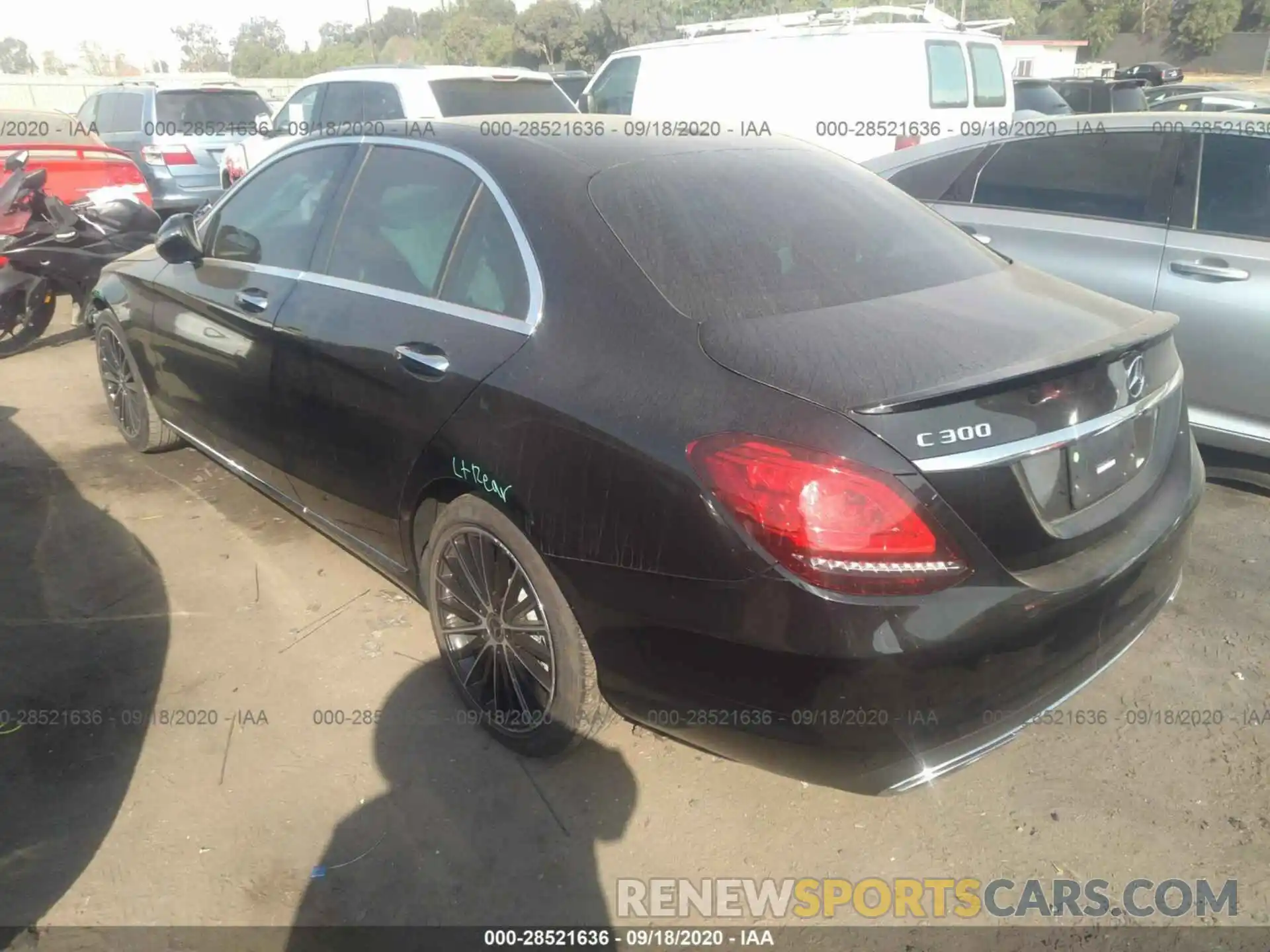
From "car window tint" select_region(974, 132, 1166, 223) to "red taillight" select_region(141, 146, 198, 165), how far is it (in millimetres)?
8978

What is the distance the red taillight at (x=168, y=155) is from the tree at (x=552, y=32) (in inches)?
1433

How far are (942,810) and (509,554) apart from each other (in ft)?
4.38

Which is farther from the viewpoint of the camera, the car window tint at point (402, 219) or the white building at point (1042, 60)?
the white building at point (1042, 60)

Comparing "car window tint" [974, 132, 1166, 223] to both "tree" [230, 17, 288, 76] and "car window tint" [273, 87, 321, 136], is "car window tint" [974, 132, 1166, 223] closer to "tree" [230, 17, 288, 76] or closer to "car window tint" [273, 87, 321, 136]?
"car window tint" [273, 87, 321, 136]

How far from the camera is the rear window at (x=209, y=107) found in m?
10.9

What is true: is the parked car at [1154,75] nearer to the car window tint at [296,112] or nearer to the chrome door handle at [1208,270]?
the car window tint at [296,112]

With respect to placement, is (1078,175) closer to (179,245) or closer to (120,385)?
(179,245)

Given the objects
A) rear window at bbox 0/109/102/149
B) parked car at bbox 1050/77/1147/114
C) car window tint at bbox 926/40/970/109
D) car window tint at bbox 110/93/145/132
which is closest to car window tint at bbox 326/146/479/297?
rear window at bbox 0/109/102/149

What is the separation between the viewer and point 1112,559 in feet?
7.22

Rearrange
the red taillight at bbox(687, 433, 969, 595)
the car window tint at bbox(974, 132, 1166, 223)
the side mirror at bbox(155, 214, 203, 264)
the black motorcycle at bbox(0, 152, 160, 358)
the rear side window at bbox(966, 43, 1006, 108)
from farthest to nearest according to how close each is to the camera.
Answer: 1. the rear side window at bbox(966, 43, 1006, 108)
2. the black motorcycle at bbox(0, 152, 160, 358)
3. the car window tint at bbox(974, 132, 1166, 223)
4. the side mirror at bbox(155, 214, 203, 264)
5. the red taillight at bbox(687, 433, 969, 595)

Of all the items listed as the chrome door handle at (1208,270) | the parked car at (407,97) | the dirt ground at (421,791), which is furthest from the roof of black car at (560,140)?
the parked car at (407,97)

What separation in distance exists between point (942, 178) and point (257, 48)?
75.8 meters

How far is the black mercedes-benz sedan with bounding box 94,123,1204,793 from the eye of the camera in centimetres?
192

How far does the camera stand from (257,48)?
68.8 m
